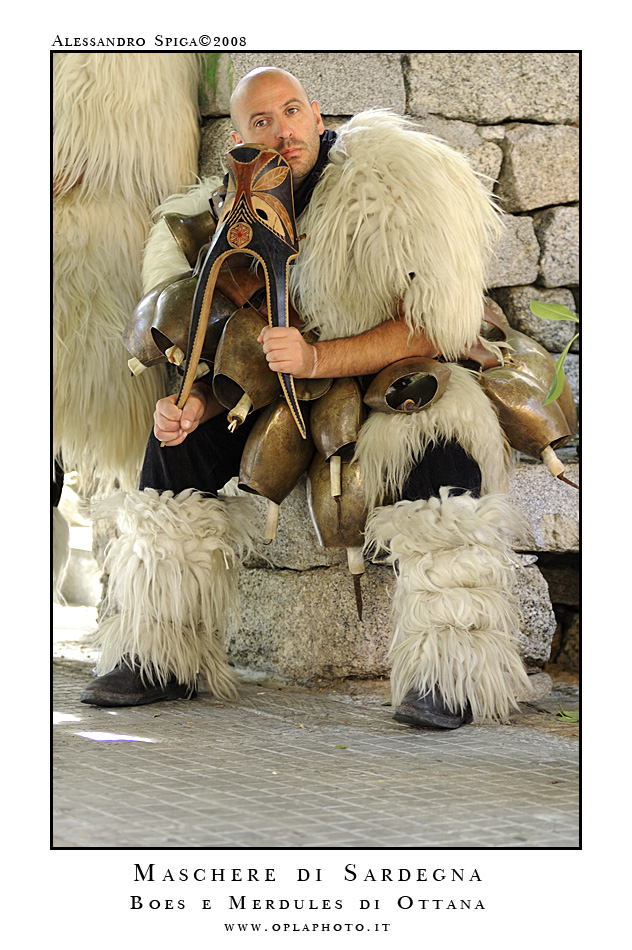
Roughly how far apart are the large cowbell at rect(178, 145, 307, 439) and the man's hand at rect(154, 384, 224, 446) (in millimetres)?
163

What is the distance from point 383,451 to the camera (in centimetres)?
177

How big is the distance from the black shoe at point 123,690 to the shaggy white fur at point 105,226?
23.7 inches

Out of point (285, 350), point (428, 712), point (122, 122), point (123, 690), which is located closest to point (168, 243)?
point (122, 122)

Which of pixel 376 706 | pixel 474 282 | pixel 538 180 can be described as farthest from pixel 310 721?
pixel 538 180

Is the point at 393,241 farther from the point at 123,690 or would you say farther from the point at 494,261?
the point at 123,690

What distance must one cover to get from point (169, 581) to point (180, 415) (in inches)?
13.5

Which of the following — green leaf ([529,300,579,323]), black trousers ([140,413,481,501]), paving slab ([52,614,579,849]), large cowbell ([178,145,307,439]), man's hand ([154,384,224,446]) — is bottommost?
paving slab ([52,614,579,849])

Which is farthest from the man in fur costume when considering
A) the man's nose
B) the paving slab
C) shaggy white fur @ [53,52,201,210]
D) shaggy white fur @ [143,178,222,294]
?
shaggy white fur @ [53,52,201,210]

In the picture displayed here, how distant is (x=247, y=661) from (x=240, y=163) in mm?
1221

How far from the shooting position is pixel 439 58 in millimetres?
2418

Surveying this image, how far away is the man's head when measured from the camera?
180cm

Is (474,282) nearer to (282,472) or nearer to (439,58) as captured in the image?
(282,472)

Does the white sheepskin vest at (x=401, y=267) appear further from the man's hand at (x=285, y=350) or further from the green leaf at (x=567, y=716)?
the green leaf at (x=567, y=716)

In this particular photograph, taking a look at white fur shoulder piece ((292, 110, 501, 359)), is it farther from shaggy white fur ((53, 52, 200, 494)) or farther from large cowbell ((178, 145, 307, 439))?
shaggy white fur ((53, 52, 200, 494))
